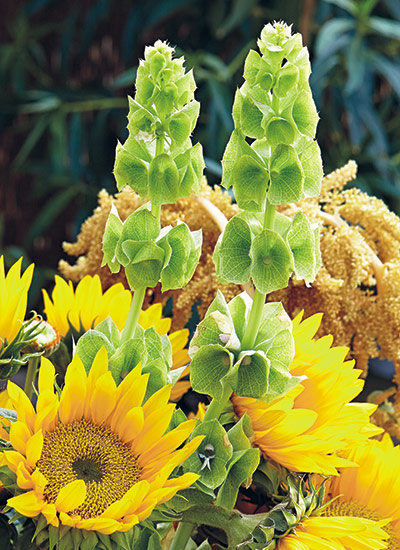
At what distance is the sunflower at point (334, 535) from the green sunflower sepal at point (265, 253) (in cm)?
10

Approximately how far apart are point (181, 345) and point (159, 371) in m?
0.06

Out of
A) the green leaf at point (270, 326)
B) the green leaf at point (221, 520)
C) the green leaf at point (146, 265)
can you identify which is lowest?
the green leaf at point (221, 520)

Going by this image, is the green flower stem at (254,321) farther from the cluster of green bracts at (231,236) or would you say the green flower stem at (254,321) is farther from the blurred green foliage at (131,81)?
the blurred green foliage at (131,81)

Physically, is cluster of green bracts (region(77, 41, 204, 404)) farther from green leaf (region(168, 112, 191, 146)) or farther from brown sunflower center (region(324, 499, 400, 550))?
brown sunflower center (region(324, 499, 400, 550))

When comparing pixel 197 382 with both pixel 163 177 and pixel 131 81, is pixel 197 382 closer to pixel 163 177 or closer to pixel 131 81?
pixel 163 177

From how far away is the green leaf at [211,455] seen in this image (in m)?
0.26

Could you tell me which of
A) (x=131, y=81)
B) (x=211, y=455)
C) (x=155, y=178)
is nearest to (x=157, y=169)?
(x=155, y=178)

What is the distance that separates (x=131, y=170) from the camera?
26 cm

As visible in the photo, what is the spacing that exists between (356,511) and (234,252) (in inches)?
6.1

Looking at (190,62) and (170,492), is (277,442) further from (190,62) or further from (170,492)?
(190,62)

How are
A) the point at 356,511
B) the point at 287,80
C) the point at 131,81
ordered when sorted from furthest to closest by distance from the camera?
the point at 131,81 → the point at 356,511 → the point at 287,80

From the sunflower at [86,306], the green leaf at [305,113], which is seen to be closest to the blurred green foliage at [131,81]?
the sunflower at [86,306]

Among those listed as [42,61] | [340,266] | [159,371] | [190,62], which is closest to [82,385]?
[159,371]

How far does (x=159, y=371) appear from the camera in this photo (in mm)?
279
